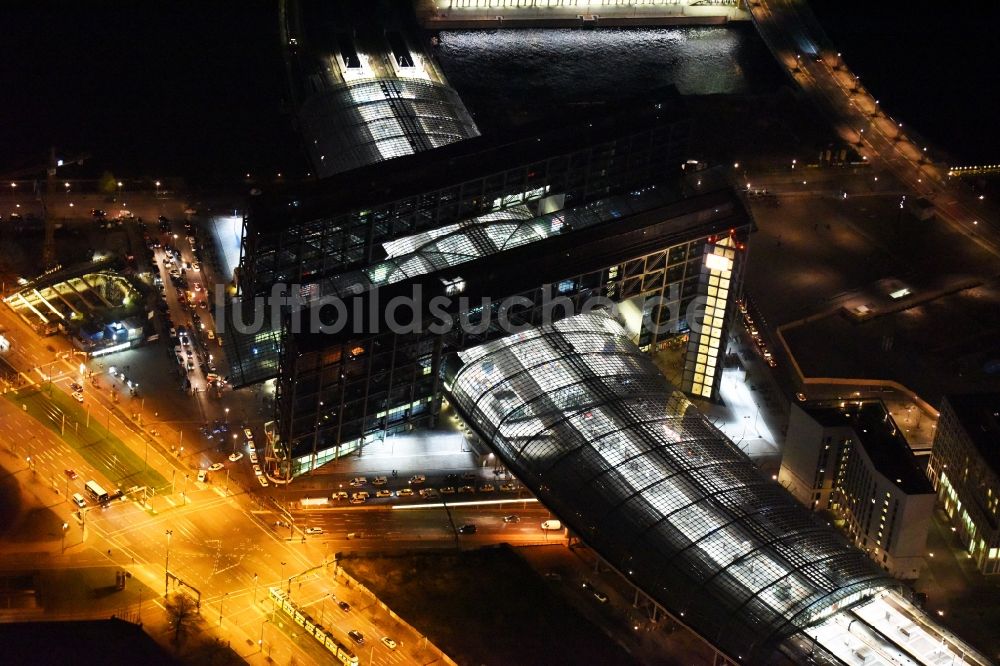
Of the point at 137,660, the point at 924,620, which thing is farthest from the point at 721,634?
the point at 137,660

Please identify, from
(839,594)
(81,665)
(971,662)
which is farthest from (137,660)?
(971,662)

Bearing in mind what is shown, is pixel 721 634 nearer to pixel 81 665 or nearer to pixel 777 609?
pixel 777 609

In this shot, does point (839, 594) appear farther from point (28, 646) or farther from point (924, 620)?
point (28, 646)

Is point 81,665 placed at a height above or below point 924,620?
below

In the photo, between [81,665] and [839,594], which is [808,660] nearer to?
[839,594]

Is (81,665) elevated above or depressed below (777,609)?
below

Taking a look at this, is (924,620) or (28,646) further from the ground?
(924,620)

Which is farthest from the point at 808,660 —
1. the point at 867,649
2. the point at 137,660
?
the point at 137,660
